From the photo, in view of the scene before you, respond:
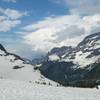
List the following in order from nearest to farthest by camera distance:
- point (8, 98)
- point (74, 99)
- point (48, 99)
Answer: point (8, 98), point (48, 99), point (74, 99)

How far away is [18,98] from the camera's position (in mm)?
52938

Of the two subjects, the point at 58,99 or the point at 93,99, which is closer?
the point at 58,99

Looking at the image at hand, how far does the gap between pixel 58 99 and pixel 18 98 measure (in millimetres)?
7824

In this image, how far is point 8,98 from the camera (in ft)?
170

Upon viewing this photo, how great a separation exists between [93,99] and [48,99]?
10.3m

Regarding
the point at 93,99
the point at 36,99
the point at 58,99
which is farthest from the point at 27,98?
the point at 93,99

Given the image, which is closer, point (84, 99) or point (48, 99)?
point (48, 99)

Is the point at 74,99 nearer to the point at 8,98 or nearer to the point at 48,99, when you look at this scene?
the point at 48,99

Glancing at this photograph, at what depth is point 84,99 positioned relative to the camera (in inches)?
2398

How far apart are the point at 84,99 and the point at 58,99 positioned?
20.1 feet

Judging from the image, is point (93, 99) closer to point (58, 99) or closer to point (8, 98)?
point (58, 99)

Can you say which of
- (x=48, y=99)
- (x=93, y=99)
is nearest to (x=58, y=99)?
(x=48, y=99)

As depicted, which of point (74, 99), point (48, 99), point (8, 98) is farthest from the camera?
point (74, 99)

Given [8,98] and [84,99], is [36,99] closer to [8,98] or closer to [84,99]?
[8,98]
